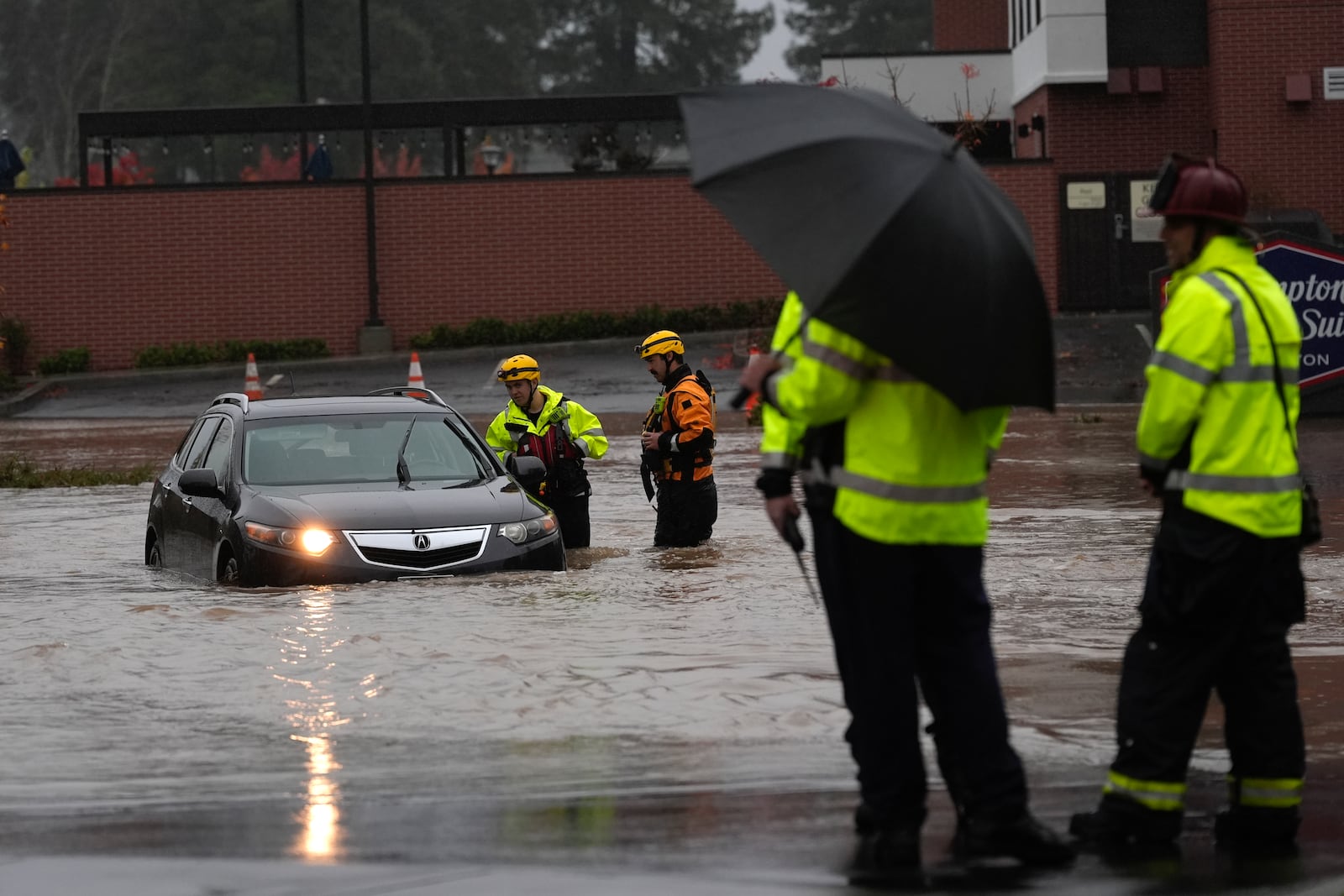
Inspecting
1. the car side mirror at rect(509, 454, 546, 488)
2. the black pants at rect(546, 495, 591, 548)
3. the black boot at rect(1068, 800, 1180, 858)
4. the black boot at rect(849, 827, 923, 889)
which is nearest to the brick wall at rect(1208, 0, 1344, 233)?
the black pants at rect(546, 495, 591, 548)

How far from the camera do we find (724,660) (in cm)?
848

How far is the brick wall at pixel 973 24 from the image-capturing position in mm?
45156

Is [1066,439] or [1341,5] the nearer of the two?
[1066,439]

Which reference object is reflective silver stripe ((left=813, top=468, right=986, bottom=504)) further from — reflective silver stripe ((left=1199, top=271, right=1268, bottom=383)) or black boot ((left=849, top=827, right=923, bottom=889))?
black boot ((left=849, top=827, right=923, bottom=889))

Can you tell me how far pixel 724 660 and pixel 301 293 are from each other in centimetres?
2606

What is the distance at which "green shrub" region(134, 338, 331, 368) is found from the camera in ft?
107

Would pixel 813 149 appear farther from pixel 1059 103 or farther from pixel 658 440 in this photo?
pixel 1059 103

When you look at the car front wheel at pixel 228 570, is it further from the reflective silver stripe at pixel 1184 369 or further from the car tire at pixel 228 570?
the reflective silver stripe at pixel 1184 369

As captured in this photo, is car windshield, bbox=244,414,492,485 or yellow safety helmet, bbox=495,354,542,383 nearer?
car windshield, bbox=244,414,492,485

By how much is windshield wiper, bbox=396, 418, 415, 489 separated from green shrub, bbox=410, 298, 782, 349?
2055cm

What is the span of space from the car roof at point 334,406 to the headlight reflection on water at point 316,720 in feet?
6.51

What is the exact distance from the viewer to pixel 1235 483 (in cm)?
542

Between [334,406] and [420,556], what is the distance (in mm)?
1832

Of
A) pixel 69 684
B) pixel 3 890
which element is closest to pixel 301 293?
pixel 69 684
